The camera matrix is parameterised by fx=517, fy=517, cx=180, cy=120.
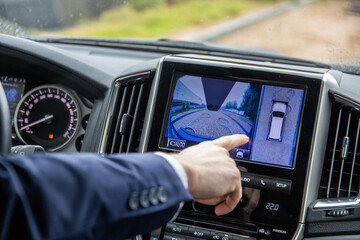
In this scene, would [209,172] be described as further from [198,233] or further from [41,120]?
[41,120]

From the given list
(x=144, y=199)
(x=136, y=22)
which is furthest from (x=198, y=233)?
(x=136, y=22)

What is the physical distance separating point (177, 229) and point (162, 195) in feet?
3.81

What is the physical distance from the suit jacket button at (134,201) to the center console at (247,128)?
1.12 meters

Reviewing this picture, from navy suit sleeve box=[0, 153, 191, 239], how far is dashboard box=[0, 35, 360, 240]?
1.03 m

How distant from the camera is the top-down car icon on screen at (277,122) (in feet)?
8.17

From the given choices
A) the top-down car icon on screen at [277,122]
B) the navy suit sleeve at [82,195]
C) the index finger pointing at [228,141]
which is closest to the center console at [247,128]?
the top-down car icon on screen at [277,122]

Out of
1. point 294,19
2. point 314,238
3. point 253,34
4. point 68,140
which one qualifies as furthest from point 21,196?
point 294,19

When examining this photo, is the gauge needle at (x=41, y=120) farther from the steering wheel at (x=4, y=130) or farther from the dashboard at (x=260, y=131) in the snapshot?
the steering wheel at (x=4, y=130)

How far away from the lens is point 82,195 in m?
1.35

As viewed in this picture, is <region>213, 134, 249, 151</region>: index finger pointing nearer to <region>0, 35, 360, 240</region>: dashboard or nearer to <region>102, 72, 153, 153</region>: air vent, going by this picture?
<region>0, 35, 360, 240</region>: dashboard

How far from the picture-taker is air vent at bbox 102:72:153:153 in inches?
110

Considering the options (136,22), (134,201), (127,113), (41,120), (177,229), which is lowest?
(177,229)

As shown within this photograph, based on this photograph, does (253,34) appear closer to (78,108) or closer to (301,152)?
(78,108)

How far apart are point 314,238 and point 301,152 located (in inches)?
17.9
